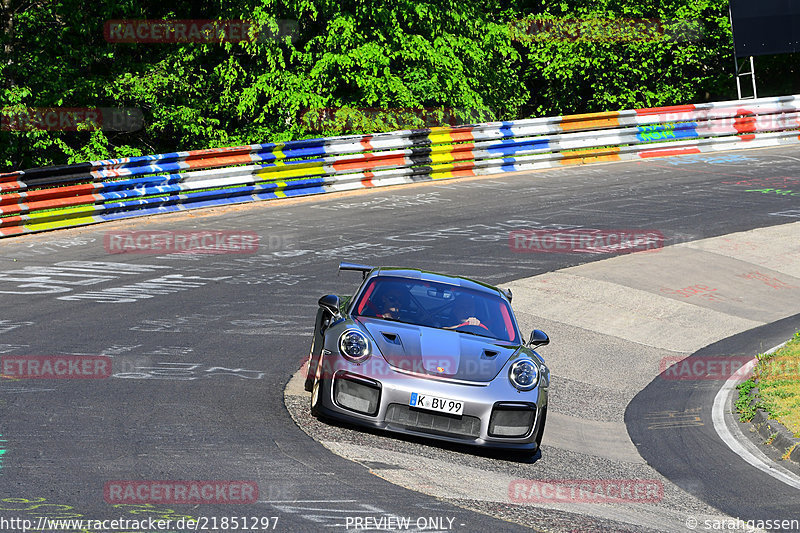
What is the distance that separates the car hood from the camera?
26.2ft

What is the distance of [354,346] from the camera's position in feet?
26.7

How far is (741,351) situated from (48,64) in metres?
17.4

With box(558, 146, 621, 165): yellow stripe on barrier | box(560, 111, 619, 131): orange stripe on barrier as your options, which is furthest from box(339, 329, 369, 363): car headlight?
box(558, 146, 621, 165): yellow stripe on barrier

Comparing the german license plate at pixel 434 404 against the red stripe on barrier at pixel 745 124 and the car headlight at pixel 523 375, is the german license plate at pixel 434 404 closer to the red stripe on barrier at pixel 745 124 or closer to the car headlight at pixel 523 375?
the car headlight at pixel 523 375

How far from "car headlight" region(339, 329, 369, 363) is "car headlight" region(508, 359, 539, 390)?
1.19 meters

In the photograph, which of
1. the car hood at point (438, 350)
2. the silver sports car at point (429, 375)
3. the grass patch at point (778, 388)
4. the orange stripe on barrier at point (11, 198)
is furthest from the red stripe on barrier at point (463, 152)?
the car hood at point (438, 350)

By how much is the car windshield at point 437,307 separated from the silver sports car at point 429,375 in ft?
0.04

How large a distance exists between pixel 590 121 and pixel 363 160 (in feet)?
21.2

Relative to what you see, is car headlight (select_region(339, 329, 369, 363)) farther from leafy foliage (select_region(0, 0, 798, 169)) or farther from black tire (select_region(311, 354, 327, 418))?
leafy foliage (select_region(0, 0, 798, 169))

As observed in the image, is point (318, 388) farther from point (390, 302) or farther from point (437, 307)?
point (437, 307)

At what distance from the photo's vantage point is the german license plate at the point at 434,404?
773 cm

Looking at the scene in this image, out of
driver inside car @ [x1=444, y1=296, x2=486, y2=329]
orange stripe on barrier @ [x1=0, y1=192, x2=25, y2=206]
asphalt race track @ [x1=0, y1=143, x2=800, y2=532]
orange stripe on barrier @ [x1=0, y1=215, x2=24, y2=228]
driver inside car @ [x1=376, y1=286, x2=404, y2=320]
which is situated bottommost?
asphalt race track @ [x1=0, y1=143, x2=800, y2=532]

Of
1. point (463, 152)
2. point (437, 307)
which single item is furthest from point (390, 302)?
point (463, 152)

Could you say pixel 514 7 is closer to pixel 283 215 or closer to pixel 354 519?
pixel 283 215
